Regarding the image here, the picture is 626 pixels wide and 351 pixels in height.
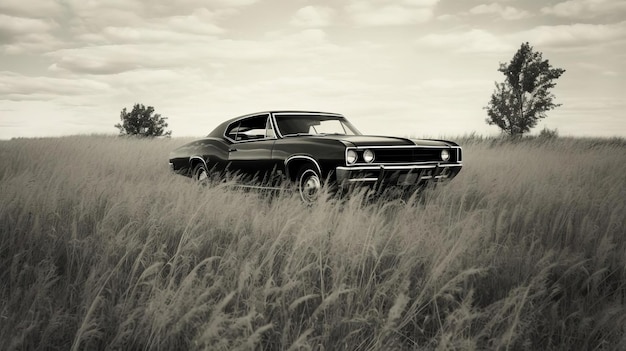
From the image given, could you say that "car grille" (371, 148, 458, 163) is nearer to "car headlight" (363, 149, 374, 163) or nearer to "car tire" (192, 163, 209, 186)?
"car headlight" (363, 149, 374, 163)

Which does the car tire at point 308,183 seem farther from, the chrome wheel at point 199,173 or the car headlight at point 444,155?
the chrome wheel at point 199,173

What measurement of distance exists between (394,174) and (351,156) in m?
0.68

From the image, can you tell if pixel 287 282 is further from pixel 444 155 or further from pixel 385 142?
pixel 444 155

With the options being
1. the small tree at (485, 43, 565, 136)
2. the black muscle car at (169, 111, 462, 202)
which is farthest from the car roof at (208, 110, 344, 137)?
the small tree at (485, 43, 565, 136)

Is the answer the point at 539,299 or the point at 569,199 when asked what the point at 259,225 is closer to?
the point at 539,299

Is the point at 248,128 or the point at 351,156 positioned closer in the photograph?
the point at 351,156

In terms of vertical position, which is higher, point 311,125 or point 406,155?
point 311,125

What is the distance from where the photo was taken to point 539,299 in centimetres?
302

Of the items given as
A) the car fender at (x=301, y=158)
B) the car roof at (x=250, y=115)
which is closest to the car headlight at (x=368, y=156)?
the car fender at (x=301, y=158)

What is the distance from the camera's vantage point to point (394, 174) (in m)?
5.97

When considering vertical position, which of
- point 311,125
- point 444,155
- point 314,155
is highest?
point 311,125

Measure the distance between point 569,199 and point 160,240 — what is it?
16.1ft

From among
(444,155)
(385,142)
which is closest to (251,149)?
(385,142)

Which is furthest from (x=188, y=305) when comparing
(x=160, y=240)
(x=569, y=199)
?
(x=569, y=199)
